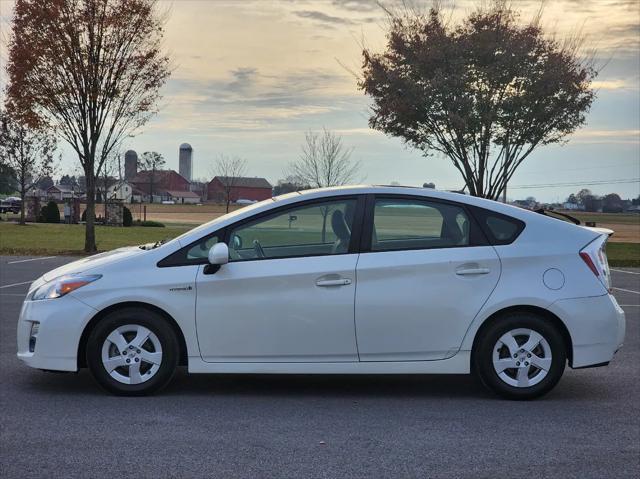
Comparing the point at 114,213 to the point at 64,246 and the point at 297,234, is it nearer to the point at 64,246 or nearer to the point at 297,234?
the point at 64,246

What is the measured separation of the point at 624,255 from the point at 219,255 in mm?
21220

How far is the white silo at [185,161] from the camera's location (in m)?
145

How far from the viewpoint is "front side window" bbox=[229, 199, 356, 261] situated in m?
5.96

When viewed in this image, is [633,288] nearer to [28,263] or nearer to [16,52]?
[28,263]

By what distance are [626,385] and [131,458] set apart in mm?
4201

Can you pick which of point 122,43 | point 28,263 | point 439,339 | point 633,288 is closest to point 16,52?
point 122,43

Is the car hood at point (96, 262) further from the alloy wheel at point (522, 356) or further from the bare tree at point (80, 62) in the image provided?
the bare tree at point (80, 62)

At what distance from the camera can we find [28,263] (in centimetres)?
1853

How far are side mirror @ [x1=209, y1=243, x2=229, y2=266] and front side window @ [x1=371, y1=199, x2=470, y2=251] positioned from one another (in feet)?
3.66

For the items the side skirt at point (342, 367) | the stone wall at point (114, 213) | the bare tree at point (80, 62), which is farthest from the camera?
the stone wall at point (114, 213)

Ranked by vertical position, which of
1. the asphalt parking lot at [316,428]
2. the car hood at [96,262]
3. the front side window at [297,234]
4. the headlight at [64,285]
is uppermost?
the front side window at [297,234]

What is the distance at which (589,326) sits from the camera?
19.4ft

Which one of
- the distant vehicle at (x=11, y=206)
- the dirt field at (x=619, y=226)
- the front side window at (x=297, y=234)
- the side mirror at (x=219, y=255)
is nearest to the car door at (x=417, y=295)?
the front side window at (x=297, y=234)

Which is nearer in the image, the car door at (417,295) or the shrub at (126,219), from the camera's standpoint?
the car door at (417,295)
